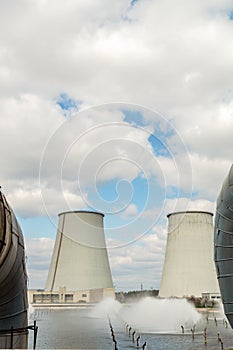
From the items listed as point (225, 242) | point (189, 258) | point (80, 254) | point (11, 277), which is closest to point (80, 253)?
point (80, 254)

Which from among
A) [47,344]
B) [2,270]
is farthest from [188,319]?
[2,270]

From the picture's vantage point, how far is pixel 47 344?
75.2ft

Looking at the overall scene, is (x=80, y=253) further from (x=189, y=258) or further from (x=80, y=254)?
(x=189, y=258)

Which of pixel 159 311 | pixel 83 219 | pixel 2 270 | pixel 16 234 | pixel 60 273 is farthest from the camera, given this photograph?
pixel 60 273

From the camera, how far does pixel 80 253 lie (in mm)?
51719

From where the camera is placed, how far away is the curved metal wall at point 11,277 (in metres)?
7.47

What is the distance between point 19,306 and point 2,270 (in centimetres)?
206

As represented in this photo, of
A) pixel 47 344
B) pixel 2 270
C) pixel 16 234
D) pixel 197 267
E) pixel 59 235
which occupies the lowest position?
pixel 47 344

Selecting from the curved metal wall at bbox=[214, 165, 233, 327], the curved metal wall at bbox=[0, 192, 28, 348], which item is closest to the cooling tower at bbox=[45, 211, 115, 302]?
the curved metal wall at bbox=[214, 165, 233, 327]

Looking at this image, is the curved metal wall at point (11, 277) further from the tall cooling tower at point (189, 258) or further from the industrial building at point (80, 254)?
the industrial building at point (80, 254)

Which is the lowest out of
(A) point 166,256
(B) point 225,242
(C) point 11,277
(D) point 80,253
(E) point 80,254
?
(C) point 11,277

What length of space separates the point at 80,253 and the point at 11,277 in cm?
4415

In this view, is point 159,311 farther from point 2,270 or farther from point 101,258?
point 2,270

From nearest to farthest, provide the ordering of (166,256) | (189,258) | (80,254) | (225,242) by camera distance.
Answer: (225,242), (189,258), (166,256), (80,254)
